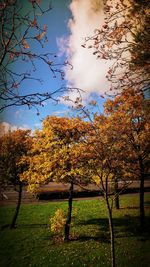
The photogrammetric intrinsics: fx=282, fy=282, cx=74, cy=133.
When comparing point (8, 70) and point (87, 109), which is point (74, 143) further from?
point (8, 70)

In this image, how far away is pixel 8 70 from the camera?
536 cm

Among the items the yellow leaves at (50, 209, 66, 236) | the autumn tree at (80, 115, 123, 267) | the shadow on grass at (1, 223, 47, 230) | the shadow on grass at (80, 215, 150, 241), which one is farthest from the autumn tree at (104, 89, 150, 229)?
the shadow on grass at (1, 223, 47, 230)

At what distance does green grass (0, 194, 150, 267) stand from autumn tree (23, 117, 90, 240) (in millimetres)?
1722

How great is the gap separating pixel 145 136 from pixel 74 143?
4717 mm

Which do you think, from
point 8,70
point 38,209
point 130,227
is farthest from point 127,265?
point 38,209

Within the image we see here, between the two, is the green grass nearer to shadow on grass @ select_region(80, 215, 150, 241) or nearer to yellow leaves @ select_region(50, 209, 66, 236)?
shadow on grass @ select_region(80, 215, 150, 241)

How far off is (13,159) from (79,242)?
823cm

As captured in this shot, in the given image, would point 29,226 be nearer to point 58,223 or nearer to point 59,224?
point 58,223

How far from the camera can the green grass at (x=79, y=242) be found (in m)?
13.2

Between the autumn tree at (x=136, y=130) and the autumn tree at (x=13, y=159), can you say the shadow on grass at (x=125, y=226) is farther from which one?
the autumn tree at (x=13, y=159)

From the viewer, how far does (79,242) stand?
628 inches

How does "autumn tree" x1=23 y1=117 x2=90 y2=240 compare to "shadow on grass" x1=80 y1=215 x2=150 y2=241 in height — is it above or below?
above

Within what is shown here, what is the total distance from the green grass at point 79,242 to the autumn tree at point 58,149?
172 cm

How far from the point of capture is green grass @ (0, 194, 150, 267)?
519 inches
